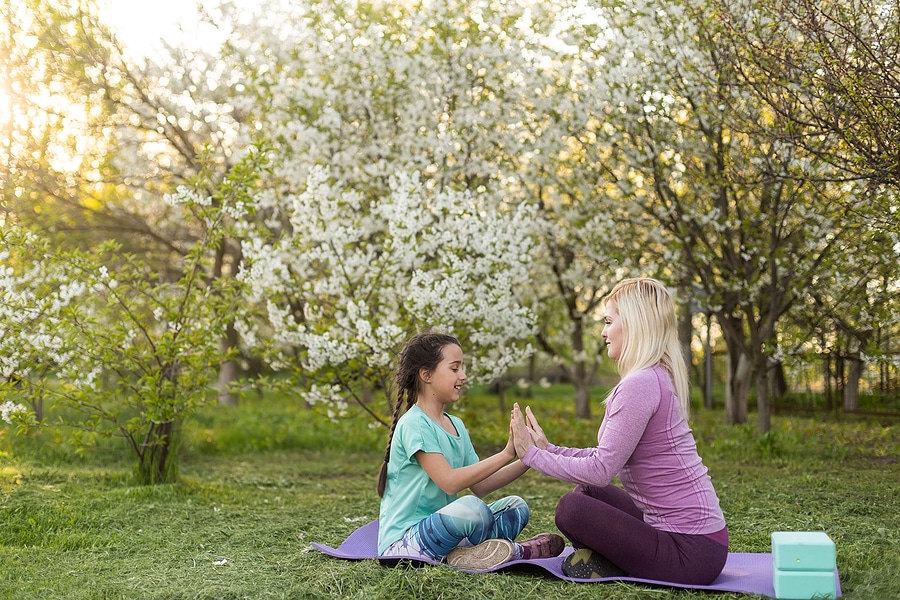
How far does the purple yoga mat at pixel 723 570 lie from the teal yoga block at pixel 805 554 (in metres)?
0.14

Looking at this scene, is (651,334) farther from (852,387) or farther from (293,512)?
(852,387)

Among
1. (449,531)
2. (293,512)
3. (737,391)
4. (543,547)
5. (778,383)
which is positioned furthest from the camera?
(778,383)

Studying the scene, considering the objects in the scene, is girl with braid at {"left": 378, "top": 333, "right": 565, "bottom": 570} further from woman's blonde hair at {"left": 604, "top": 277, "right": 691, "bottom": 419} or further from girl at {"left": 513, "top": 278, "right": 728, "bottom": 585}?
woman's blonde hair at {"left": 604, "top": 277, "right": 691, "bottom": 419}

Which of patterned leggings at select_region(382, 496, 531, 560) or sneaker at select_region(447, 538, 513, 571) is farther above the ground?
patterned leggings at select_region(382, 496, 531, 560)

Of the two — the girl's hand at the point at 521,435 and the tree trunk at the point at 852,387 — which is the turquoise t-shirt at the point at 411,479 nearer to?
the girl's hand at the point at 521,435

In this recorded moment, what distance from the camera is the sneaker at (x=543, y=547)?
137 inches

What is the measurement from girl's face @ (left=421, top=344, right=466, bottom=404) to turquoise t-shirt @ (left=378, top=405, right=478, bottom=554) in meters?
0.11

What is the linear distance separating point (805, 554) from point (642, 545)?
55cm

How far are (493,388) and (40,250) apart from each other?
44.0ft

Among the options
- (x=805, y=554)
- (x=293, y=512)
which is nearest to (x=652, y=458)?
(x=805, y=554)

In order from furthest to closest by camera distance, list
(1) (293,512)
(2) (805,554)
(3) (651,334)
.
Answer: (1) (293,512), (3) (651,334), (2) (805,554)

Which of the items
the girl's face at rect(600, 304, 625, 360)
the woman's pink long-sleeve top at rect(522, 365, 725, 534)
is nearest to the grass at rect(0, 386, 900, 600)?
the woman's pink long-sleeve top at rect(522, 365, 725, 534)

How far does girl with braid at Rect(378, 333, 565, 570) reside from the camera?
3.38 metres

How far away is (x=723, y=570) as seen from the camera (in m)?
3.43
